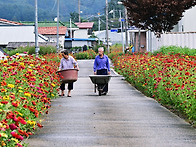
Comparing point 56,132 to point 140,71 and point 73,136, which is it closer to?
point 73,136

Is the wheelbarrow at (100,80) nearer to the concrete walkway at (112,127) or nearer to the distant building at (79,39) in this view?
the concrete walkway at (112,127)

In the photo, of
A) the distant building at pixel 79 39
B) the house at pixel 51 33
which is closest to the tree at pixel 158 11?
the house at pixel 51 33

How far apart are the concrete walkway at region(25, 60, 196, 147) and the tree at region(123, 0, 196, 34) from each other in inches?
805

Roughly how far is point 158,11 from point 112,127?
25040 mm

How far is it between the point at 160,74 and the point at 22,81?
6.44 metres

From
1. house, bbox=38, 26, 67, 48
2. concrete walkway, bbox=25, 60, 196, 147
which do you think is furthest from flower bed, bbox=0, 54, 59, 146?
house, bbox=38, 26, 67, 48

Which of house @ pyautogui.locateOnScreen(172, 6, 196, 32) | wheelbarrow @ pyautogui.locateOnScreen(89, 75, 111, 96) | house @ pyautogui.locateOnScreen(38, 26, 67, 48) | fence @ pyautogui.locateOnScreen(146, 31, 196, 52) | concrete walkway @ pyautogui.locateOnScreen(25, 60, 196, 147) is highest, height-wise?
house @ pyautogui.locateOnScreen(38, 26, 67, 48)

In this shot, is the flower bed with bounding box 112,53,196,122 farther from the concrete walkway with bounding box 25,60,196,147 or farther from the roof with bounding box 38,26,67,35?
the roof with bounding box 38,26,67,35

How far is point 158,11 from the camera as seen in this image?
1396 inches

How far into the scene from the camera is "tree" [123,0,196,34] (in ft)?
116

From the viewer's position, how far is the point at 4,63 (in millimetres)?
13422

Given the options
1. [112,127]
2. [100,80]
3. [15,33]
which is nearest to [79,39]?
[15,33]

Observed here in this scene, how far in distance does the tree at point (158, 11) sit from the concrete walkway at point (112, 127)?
2044cm

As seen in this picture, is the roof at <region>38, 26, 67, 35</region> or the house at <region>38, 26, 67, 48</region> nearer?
the house at <region>38, 26, 67, 48</region>
